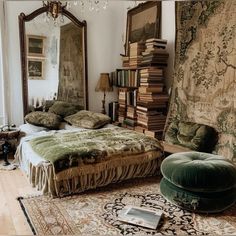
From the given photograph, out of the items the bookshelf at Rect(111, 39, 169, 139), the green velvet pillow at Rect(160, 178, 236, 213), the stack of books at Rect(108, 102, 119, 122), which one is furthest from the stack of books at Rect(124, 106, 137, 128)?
the green velvet pillow at Rect(160, 178, 236, 213)

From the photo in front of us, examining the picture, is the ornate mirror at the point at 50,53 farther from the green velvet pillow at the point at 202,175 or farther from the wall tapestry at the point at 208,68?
the green velvet pillow at the point at 202,175

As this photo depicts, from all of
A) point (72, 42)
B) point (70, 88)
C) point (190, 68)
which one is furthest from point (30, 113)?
point (190, 68)

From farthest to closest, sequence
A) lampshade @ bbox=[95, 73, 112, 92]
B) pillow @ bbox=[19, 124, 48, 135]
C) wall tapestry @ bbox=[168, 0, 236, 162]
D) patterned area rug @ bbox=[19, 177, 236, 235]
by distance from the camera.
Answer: lampshade @ bbox=[95, 73, 112, 92] < pillow @ bbox=[19, 124, 48, 135] < wall tapestry @ bbox=[168, 0, 236, 162] < patterned area rug @ bbox=[19, 177, 236, 235]

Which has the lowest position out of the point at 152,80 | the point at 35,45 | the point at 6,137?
the point at 6,137

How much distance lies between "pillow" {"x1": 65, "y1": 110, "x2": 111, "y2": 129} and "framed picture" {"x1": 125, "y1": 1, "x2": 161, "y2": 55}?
136 centimetres

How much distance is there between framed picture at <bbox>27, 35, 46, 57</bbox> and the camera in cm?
401

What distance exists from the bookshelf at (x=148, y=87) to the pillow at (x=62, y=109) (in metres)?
0.91

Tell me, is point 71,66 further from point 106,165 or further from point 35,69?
point 106,165

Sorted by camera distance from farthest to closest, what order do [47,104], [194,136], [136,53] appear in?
[47,104] → [136,53] → [194,136]

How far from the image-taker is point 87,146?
9.08 feet

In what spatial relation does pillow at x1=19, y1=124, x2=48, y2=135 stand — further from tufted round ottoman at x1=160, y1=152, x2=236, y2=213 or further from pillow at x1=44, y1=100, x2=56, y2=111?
tufted round ottoman at x1=160, y1=152, x2=236, y2=213

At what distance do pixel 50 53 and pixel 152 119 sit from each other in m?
1.84

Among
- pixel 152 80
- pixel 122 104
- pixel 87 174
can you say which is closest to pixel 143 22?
pixel 152 80

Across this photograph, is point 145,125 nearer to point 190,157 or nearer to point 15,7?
point 190,157
